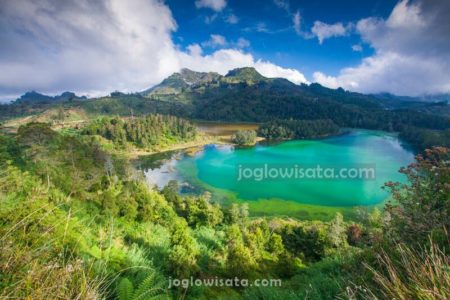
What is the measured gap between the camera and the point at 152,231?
53.9 feet

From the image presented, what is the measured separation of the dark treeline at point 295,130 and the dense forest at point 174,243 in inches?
2886

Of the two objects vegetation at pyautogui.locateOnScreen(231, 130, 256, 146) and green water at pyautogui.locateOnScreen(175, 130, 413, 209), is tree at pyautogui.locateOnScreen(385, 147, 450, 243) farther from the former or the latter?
vegetation at pyautogui.locateOnScreen(231, 130, 256, 146)

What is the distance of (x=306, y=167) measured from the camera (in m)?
58.4

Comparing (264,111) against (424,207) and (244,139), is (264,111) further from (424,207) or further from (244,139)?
(424,207)

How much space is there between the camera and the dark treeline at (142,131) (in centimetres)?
7431

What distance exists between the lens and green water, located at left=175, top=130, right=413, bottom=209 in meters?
40.1

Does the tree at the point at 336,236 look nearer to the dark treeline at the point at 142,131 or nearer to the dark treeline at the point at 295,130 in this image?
the dark treeline at the point at 142,131

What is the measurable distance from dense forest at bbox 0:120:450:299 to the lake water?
11.2 metres

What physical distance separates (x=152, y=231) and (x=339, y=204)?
97.7 feet

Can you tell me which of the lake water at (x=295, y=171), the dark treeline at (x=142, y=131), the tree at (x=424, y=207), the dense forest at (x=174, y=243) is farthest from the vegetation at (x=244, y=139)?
the tree at (x=424, y=207)

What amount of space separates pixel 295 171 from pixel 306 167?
5.46 meters

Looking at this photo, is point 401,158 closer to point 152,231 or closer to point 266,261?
point 266,261

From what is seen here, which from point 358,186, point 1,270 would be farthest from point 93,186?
point 358,186

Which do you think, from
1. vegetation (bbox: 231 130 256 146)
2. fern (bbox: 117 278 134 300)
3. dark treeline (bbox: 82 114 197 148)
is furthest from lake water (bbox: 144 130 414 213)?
fern (bbox: 117 278 134 300)
